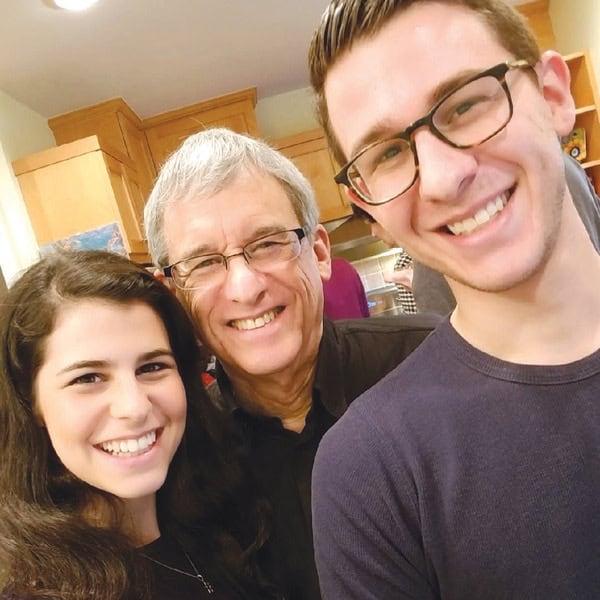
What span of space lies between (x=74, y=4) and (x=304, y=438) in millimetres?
2008

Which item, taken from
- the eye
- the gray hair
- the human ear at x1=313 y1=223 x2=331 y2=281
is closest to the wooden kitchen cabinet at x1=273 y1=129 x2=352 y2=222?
the human ear at x1=313 y1=223 x2=331 y2=281

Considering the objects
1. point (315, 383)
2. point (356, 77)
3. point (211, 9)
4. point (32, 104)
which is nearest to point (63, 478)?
point (315, 383)

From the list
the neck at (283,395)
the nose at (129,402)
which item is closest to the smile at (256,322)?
the neck at (283,395)

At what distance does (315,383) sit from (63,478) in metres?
0.50

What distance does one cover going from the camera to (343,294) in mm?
2180

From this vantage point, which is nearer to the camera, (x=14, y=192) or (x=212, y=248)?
(x=212, y=248)

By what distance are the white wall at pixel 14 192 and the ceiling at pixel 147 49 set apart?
10 cm

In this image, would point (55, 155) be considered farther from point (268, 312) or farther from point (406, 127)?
point (406, 127)

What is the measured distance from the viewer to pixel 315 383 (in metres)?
1.12

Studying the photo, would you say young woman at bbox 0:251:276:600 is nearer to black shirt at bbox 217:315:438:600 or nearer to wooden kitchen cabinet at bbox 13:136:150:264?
black shirt at bbox 217:315:438:600

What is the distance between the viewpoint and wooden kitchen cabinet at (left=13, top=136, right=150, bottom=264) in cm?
263

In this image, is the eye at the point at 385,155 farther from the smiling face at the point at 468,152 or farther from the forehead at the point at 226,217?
the forehead at the point at 226,217

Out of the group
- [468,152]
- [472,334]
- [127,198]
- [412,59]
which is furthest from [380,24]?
[127,198]

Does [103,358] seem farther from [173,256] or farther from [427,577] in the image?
[427,577]
